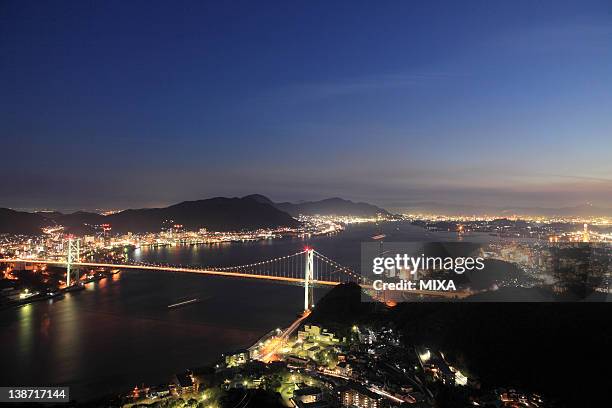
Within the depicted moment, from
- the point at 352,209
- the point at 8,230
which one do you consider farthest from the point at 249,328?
the point at 352,209

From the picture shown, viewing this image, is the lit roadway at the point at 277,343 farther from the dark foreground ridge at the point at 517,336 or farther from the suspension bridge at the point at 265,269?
the suspension bridge at the point at 265,269

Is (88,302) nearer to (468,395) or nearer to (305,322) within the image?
(305,322)

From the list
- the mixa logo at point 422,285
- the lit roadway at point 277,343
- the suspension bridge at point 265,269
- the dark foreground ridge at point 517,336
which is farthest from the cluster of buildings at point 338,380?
the suspension bridge at point 265,269

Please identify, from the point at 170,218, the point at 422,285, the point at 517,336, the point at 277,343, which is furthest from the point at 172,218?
the point at 517,336

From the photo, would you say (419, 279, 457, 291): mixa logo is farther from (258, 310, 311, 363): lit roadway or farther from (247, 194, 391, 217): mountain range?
(247, 194, 391, 217): mountain range

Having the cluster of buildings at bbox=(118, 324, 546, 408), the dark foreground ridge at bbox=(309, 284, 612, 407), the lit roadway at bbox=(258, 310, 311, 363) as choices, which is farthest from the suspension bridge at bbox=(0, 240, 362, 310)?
the cluster of buildings at bbox=(118, 324, 546, 408)
